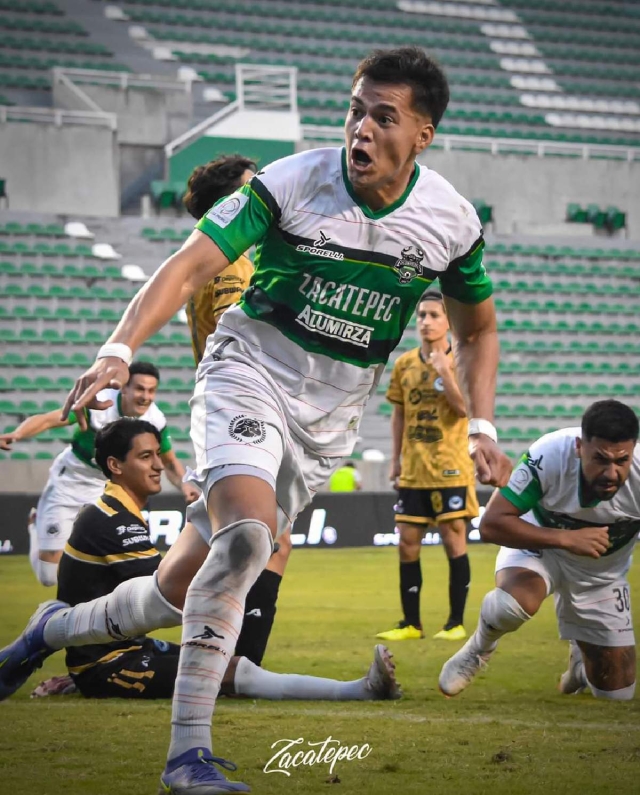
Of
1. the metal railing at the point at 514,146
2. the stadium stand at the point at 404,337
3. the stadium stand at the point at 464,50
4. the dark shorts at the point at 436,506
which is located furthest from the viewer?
the stadium stand at the point at 464,50

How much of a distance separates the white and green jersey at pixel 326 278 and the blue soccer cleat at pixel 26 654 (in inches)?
65.0

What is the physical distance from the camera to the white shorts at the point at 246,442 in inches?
128

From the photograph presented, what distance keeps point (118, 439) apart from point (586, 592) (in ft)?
7.52

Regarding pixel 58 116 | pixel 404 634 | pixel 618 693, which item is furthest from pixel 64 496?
pixel 58 116

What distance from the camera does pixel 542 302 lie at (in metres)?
21.2

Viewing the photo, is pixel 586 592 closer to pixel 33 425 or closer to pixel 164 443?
pixel 164 443

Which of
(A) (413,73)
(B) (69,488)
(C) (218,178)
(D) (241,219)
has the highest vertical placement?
(A) (413,73)

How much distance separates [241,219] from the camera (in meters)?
3.32

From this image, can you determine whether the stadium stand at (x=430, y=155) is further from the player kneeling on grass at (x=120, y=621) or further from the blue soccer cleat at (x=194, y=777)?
the blue soccer cleat at (x=194, y=777)

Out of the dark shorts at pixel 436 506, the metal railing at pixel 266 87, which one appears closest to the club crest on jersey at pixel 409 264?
the dark shorts at pixel 436 506

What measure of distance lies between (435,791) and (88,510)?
241 cm

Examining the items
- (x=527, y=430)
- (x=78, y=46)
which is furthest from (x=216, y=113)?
(x=527, y=430)

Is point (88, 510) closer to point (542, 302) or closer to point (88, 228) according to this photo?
point (88, 228)

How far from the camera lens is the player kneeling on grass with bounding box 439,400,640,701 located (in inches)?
193
